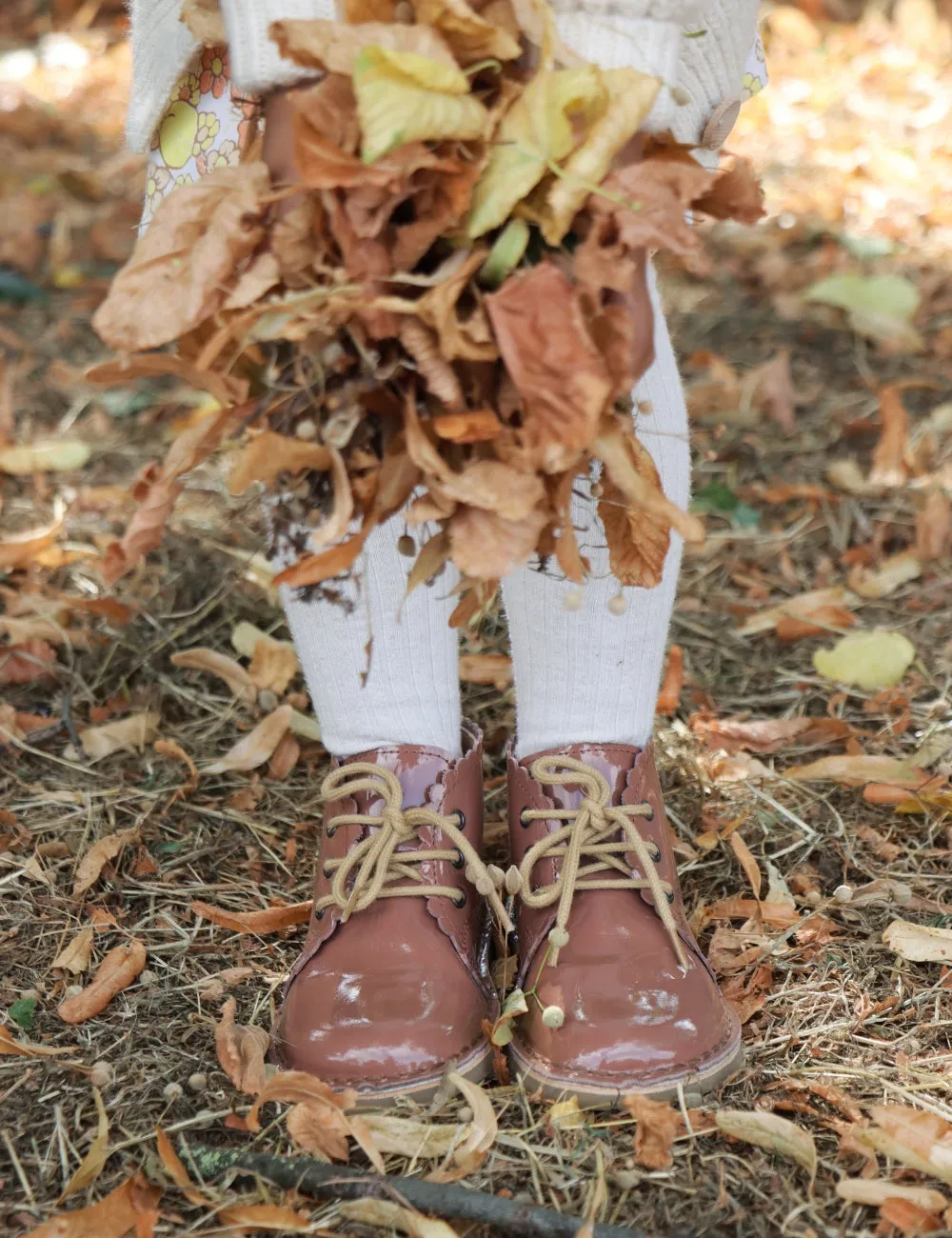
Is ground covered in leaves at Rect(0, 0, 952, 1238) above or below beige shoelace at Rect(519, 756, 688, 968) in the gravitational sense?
below

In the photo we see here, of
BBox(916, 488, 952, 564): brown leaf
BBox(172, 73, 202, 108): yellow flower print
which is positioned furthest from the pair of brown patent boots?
BBox(916, 488, 952, 564): brown leaf

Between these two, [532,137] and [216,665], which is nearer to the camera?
[532,137]

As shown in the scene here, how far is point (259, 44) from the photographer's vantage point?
77 centimetres

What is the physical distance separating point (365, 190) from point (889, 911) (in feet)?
2.73

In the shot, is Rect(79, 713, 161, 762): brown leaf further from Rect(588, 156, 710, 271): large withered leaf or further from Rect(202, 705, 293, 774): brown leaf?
Rect(588, 156, 710, 271): large withered leaf

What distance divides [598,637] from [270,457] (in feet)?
1.29

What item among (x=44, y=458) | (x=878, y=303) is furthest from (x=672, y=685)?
(x=878, y=303)

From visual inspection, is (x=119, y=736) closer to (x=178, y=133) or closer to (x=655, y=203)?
(x=178, y=133)

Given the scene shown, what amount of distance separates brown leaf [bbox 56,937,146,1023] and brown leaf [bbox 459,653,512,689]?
0.56 m

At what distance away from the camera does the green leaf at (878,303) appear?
7.59ft

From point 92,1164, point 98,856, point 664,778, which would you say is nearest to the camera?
point 92,1164

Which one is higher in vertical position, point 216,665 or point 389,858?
point 389,858

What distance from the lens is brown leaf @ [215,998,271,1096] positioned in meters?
0.95

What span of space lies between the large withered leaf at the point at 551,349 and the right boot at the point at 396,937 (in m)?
0.44
